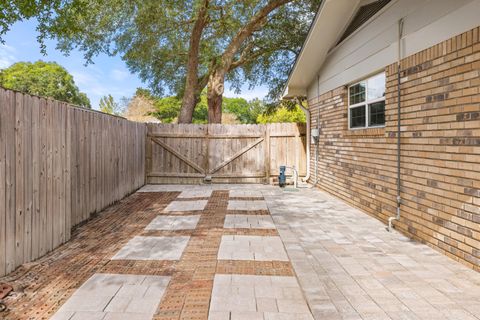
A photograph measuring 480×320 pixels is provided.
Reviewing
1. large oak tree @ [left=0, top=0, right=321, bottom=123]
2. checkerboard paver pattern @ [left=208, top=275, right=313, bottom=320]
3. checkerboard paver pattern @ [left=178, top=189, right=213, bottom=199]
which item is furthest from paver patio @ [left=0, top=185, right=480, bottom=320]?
large oak tree @ [left=0, top=0, right=321, bottom=123]

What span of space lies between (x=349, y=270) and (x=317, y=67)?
680cm

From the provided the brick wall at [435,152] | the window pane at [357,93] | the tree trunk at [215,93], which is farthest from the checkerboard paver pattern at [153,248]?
the tree trunk at [215,93]

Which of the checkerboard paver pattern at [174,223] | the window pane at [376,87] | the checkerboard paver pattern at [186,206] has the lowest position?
the checkerboard paver pattern at [174,223]

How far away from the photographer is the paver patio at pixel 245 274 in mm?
2791

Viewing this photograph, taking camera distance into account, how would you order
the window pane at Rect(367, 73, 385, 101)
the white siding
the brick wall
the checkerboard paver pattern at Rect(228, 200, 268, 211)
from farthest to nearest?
the checkerboard paver pattern at Rect(228, 200, 268, 211)
the window pane at Rect(367, 73, 385, 101)
the white siding
the brick wall

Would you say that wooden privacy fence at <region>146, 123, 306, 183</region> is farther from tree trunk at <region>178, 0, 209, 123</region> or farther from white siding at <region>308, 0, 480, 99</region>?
white siding at <region>308, 0, 480, 99</region>

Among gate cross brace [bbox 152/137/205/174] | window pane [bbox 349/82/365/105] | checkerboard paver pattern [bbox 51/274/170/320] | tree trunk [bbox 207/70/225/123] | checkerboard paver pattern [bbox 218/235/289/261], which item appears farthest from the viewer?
tree trunk [bbox 207/70/225/123]

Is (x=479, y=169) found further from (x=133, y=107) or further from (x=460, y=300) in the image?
(x=133, y=107)

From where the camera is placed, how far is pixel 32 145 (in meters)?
3.96

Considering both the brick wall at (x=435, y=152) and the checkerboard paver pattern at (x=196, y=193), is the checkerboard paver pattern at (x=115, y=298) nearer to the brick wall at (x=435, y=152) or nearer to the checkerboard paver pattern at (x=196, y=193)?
the brick wall at (x=435, y=152)

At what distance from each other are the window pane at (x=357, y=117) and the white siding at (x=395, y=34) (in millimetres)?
634

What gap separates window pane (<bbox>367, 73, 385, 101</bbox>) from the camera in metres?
6.01

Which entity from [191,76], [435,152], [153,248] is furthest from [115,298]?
[191,76]

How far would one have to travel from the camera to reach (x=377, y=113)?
624 centimetres
